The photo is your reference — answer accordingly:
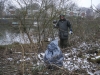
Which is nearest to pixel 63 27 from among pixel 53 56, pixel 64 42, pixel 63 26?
pixel 63 26

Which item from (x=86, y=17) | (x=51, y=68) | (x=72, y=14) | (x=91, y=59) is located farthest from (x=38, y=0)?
(x=51, y=68)

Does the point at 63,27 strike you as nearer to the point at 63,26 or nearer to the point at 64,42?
the point at 63,26

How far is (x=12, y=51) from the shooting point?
25.4 feet

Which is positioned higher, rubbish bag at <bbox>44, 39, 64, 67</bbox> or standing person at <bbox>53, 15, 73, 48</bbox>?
standing person at <bbox>53, 15, 73, 48</bbox>

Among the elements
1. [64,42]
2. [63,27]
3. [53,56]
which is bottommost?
[64,42]

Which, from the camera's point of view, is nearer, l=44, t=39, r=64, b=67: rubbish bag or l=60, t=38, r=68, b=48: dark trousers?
l=44, t=39, r=64, b=67: rubbish bag

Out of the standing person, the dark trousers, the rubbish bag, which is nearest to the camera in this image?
the rubbish bag

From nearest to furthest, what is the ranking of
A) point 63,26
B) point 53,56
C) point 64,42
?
point 53,56 < point 63,26 < point 64,42

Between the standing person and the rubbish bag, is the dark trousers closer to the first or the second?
the standing person

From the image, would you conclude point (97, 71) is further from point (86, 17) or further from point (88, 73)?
point (86, 17)

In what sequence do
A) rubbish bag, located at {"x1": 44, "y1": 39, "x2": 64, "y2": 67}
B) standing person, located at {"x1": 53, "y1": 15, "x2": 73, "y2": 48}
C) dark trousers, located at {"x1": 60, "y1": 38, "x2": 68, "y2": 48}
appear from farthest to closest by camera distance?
dark trousers, located at {"x1": 60, "y1": 38, "x2": 68, "y2": 48}, standing person, located at {"x1": 53, "y1": 15, "x2": 73, "y2": 48}, rubbish bag, located at {"x1": 44, "y1": 39, "x2": 64, "y2": 67}

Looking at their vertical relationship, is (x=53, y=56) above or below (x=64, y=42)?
above

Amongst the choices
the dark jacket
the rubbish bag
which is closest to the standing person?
the dark jacket

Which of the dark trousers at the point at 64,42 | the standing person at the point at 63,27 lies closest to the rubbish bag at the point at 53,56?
the standing person at the point at 63,27
